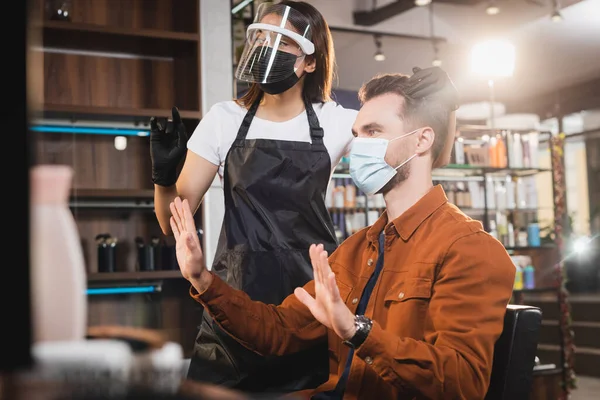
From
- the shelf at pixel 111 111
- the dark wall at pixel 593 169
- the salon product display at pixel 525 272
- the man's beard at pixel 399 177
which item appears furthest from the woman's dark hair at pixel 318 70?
the dark wall at pixel 593 169

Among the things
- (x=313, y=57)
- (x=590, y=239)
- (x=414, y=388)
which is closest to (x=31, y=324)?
(x=414, y=388)

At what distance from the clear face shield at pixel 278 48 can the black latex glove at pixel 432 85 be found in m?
0.41

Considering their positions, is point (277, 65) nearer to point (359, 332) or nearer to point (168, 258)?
point (359, 332)

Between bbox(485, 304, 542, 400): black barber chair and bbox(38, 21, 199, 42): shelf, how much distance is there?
2.65m

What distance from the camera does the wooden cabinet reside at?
3693mm

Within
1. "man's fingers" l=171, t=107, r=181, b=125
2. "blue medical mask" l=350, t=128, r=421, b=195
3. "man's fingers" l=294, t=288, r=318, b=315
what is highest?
"man's fingers" l=171, t=107, r=181, b=125

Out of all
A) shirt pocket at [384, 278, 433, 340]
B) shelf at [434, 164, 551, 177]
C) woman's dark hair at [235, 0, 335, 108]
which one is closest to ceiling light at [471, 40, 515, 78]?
shelf at [434, 164, 551, 177]

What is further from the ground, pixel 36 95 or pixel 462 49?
pixel 462 49

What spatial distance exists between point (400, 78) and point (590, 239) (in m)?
9.27

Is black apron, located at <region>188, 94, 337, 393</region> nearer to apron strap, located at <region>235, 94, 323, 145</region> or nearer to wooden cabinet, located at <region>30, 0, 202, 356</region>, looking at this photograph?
apron strap, located at <region>235, 94, 323, 145</region>

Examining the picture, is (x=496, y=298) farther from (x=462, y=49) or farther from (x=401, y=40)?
(x=462, y=49)

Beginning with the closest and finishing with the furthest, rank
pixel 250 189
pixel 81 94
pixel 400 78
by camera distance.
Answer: pixel 400 78, pixel 250 189, pixel 81 94

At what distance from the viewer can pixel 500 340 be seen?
147cm

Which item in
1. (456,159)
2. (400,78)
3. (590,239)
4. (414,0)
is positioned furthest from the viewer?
(590,239)
